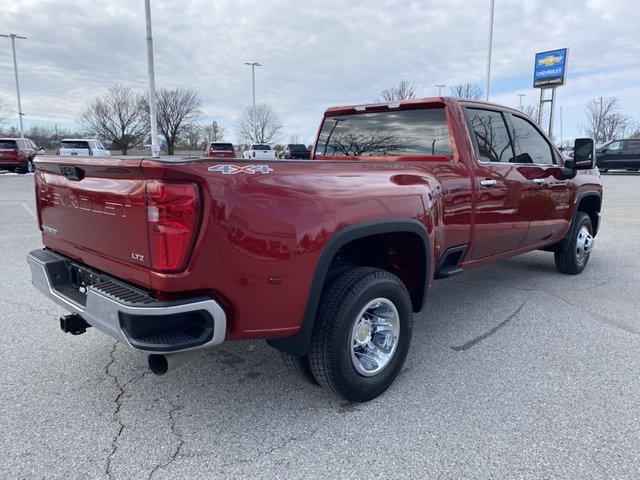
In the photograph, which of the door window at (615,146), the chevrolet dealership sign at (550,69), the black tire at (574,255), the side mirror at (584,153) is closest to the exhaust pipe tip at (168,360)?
the side mirror at (584,153)

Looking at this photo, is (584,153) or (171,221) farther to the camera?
(584,153)

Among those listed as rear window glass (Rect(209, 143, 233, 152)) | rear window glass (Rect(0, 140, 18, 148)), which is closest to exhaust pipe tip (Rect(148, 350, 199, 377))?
rear window glass (Rect(0, 140, 18, 148))

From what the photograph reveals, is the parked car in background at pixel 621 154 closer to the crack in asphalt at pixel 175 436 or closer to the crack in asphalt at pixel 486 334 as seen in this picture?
the crack in asphalt at pixel 486 334

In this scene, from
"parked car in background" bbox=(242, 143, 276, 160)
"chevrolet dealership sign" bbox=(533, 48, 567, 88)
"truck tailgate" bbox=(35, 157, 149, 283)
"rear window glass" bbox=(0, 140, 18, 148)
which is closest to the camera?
"truck tailgate" bbox=(35, 157, 149, 283)

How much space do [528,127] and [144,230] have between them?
408cm

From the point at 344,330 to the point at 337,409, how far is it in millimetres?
535

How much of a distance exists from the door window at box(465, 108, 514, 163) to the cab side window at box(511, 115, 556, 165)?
180mm

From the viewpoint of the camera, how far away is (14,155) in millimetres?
23453

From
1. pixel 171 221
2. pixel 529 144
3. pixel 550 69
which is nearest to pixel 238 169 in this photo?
pixel 171 221

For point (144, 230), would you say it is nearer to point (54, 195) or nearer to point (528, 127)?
point (54, 195)

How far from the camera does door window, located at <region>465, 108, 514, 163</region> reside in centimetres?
402

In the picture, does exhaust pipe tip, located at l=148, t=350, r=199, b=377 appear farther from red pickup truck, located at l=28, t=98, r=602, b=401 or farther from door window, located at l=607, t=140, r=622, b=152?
door window, located at l=607, t=140, r=622, b=152

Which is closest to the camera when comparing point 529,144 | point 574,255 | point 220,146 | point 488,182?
point 488,182

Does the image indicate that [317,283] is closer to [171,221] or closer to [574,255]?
[171,221]
